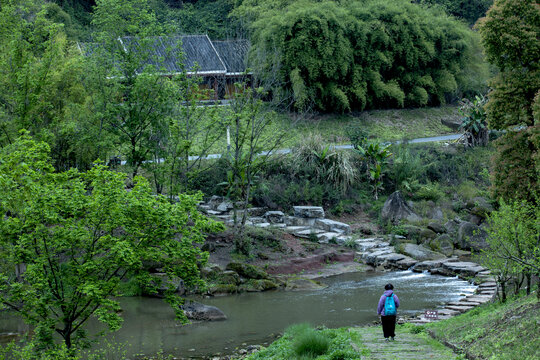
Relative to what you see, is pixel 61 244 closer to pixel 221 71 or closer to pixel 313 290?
pixel 313 290

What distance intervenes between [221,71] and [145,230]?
25.0 m

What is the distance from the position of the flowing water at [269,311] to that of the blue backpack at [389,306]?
3.76 m

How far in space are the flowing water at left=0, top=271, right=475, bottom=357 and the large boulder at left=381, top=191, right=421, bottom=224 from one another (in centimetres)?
574

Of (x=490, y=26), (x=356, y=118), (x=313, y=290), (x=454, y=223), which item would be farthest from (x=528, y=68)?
(x=356, y=118)

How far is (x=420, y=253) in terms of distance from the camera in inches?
856

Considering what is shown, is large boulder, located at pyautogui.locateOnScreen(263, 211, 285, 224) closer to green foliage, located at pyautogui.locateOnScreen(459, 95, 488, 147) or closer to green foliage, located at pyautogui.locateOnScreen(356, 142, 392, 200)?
green foliage, located at pyautogui.locateOnScreen(356, 142, 392, 200)

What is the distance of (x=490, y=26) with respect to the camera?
15.0m

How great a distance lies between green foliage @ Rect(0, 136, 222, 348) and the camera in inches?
373

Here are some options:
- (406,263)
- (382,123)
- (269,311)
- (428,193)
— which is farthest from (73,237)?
(382,123)

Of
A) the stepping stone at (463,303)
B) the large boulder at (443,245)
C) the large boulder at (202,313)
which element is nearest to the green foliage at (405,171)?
the large boulder at (443,245)

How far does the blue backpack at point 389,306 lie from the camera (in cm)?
1058

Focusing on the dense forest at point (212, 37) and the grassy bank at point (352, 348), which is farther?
the dense forest at point (212, 37)

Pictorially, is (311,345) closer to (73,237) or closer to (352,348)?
(352,348)

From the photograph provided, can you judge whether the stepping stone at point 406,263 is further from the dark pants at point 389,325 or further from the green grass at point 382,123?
the green grass at point 382,123
